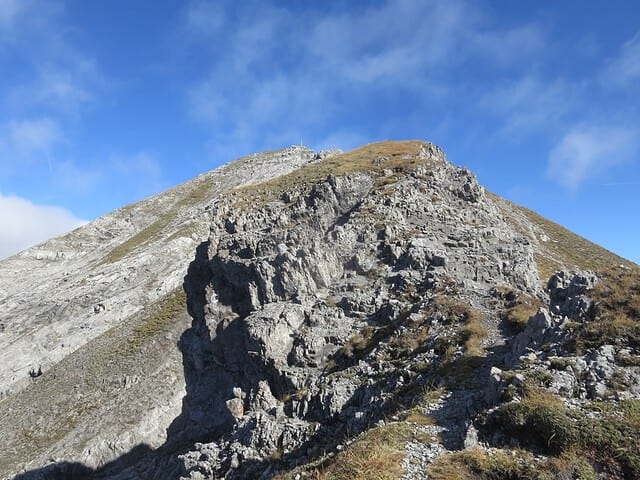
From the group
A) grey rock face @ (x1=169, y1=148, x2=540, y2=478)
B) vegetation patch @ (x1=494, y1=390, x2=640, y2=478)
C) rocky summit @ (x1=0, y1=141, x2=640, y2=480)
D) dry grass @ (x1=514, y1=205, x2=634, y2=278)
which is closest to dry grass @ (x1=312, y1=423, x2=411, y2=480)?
rocky summit @ (x1=0, y1=141, x2=640, y2=480)

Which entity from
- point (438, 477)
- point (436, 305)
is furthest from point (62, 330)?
point (438, 477)

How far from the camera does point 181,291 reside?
2904 inches

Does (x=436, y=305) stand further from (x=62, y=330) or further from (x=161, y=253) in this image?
(x=161, y=253)

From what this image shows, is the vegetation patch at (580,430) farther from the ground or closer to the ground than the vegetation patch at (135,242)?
closer to the ground

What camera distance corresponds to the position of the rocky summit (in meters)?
12.9

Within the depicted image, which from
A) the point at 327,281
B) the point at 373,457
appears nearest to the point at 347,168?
the point at 327,281

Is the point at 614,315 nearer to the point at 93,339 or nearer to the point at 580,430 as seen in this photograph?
the point at 580,430

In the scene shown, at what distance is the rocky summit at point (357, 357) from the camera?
12883 mm

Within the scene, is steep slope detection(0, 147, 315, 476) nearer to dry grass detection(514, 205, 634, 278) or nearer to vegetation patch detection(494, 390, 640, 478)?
vegetation patch detection(494, 390, 640, 478)

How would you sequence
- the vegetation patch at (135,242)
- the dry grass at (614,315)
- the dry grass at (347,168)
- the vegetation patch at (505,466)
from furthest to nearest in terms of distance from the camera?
the vegetation patch at (135,242)
the dry grass at (347,168)
the dry grass at (614,315)
the vegetation patch at (505,466)

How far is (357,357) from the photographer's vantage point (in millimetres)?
23609

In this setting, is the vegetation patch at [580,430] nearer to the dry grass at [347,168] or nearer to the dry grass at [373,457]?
the dry grass at [373,457]

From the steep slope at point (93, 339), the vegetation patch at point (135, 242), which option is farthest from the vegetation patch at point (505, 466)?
the vegetation patch at point (135, 242)

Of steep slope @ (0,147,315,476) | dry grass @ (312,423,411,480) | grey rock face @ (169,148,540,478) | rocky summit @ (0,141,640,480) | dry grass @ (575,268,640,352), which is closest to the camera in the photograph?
dry grass @ (312,423,411,480)
